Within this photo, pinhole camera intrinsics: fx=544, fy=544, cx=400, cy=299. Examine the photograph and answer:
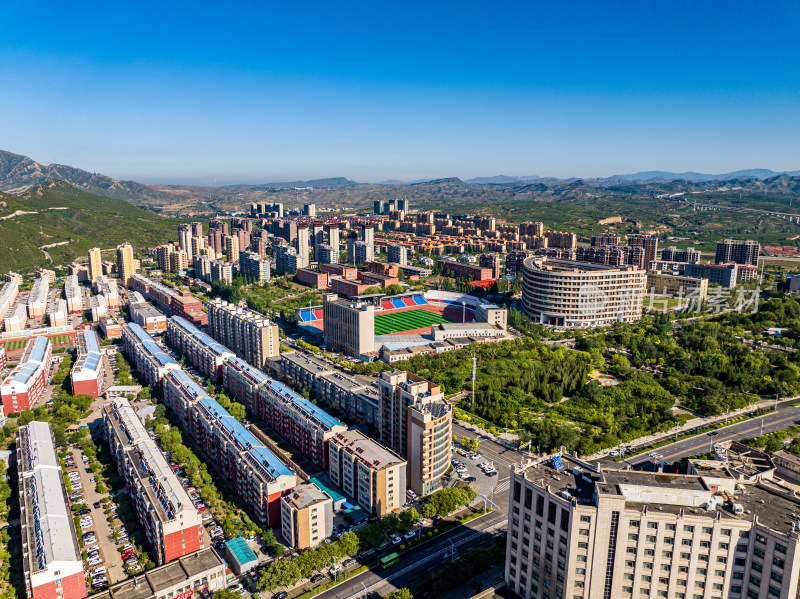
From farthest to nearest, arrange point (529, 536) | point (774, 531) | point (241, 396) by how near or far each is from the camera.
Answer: point (241, 396) → point (529, 536) → point (774, 531)

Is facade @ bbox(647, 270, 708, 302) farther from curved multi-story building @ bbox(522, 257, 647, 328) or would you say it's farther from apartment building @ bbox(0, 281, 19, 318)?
apartment building @ bbox(0, 281, 19, 318)

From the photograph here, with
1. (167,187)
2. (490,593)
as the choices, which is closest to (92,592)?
(490,593)

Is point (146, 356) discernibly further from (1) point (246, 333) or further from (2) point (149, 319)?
(2) point (149, 319)

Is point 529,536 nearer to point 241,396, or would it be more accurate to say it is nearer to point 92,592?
point 92,592


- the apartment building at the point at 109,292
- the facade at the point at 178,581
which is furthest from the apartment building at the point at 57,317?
the facade at the point at 178,581

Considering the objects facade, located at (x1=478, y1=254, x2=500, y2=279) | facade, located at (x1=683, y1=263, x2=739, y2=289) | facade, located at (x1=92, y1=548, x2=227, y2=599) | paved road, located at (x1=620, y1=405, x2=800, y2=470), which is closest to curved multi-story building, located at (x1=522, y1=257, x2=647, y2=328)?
facade, located at (x1=478, y1=254, x2=500, y2=279)
